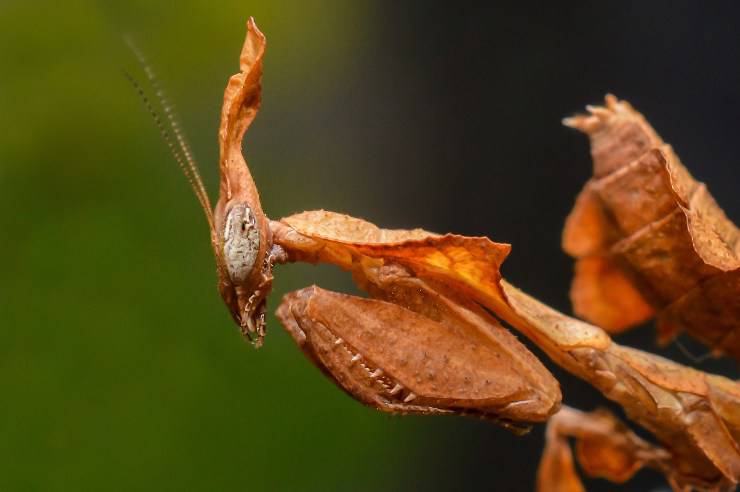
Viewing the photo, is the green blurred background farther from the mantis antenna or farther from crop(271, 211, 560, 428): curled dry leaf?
crop(271, 211, 560, 428): curled dry leaf

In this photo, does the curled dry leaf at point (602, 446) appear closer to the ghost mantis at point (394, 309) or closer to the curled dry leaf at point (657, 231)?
the curled dry leaf at point (657, 231)

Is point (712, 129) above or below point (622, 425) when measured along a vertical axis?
above

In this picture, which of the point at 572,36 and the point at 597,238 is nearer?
the point at 597,238

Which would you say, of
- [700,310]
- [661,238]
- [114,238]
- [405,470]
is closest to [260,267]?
[661,238]

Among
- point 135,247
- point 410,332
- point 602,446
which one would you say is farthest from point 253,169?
point 602,446

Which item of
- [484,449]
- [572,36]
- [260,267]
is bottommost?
[484,449]

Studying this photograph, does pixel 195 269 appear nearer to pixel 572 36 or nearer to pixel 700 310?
pixel 572 36

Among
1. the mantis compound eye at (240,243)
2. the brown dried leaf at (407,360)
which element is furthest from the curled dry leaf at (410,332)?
the mantis compound eye at (240,243)
